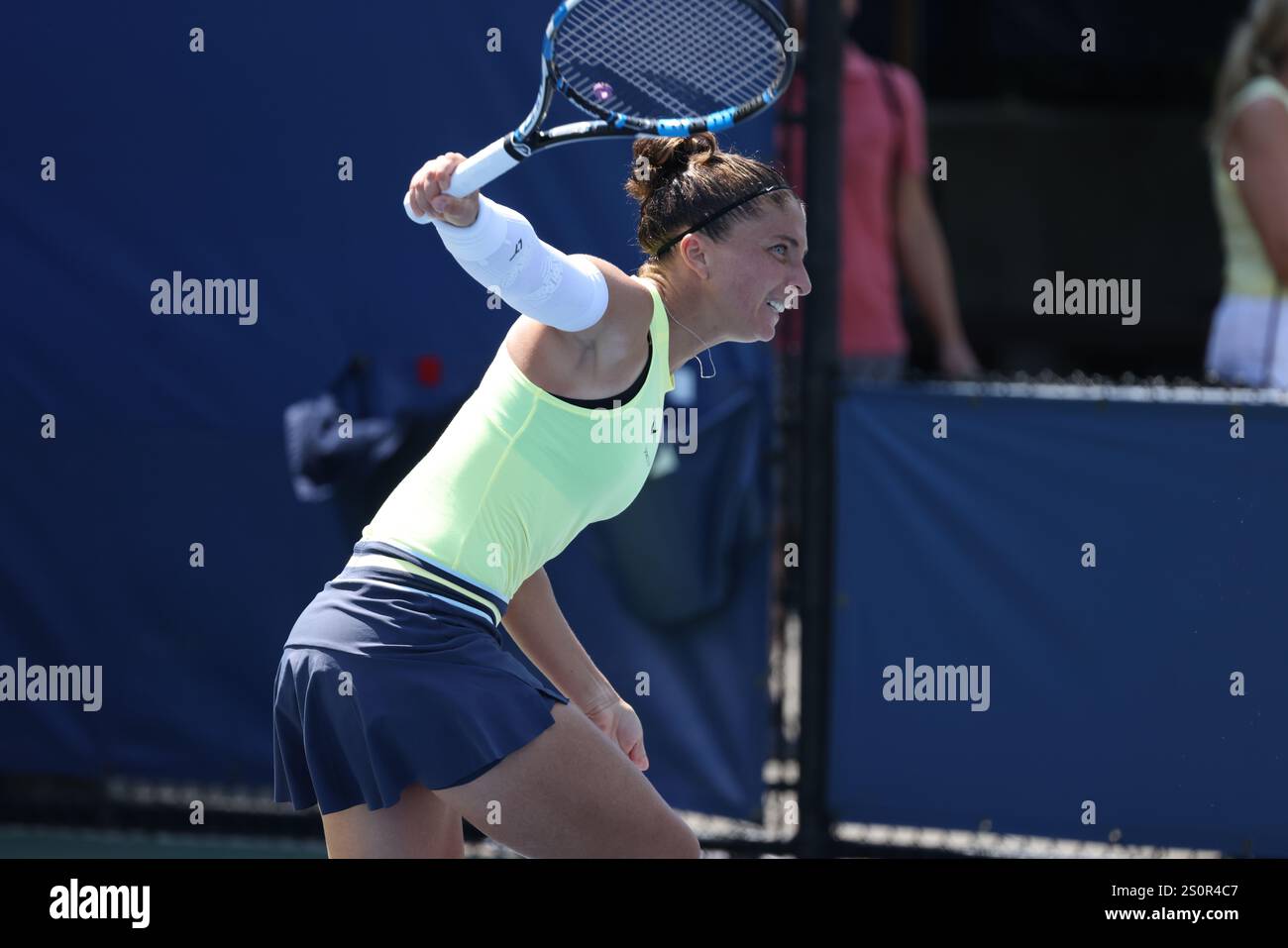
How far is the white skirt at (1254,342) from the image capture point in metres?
4.82

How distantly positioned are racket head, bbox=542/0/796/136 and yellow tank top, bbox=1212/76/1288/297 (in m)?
2.01

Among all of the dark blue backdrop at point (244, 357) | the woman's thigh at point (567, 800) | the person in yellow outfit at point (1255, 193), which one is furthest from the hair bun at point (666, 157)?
the person in yellow outfit at point (1255, 193)

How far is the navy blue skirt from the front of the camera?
276 cm

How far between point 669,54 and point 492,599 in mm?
1075

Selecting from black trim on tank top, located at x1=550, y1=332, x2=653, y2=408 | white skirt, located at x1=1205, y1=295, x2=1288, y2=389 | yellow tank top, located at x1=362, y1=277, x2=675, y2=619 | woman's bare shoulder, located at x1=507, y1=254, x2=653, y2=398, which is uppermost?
white skirt, located at x1=1205, y1=295, x2=1288, y2=389

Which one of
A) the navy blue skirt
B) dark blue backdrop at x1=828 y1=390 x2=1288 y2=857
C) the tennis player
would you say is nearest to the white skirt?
dark blue backdrop at x1=828 y1=390 x2=1288 y2=857

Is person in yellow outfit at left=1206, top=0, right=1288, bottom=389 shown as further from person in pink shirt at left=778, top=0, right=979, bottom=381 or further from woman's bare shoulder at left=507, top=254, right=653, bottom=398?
woman's bare shoulder at left=507, top=254, right=653, bottom=398

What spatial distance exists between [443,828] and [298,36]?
2.71 metres

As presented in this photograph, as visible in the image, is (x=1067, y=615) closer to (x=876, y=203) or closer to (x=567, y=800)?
(x=876, y=203)

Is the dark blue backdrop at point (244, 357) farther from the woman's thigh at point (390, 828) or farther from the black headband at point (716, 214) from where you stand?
the woman's thigh at point (390, 828)

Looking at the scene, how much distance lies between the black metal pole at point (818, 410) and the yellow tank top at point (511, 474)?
1940 millimetres

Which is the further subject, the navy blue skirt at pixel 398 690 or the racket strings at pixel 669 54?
the racket strings at pixel 669 54

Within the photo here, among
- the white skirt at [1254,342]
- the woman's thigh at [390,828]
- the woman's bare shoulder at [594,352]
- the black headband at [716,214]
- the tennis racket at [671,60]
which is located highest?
the tennis racket at [671,60]
